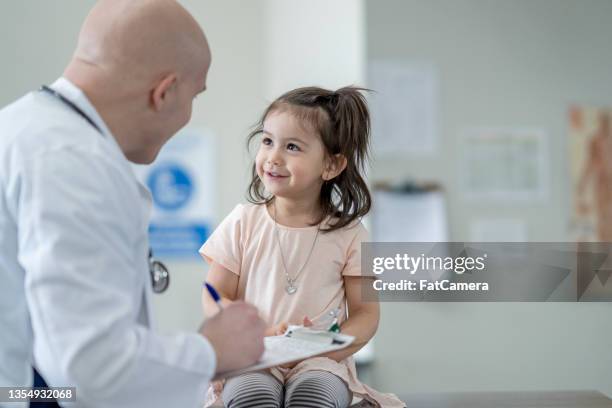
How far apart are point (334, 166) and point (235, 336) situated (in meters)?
0.60

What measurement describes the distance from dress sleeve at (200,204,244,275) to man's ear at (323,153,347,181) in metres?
0.23

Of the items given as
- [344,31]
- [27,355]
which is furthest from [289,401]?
[344,31]

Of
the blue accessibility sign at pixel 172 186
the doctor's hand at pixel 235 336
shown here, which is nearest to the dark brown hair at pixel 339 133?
the doctor's hand at pixel 235 336

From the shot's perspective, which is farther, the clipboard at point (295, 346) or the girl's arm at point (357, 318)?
the girl's arm at point (357, 318)

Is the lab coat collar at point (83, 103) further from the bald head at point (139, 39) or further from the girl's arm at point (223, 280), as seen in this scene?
the girl's arm at point (223, 280)

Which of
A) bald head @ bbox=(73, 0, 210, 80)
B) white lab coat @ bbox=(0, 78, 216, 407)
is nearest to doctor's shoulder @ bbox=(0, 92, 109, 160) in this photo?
white lab coat @ bbox=(0, 78, 216, 407)

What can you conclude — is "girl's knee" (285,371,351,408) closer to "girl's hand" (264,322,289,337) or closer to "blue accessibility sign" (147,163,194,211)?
"girl's hand" (264,322,289,337)

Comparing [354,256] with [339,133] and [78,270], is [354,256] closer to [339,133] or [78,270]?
[339,133]

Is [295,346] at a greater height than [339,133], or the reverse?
[339,133]

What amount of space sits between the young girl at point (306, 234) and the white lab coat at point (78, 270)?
44 centimetres

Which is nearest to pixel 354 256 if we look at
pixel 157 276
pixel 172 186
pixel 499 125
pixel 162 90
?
pixel 157 276

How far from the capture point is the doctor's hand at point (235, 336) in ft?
3.61

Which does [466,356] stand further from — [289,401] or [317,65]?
[289,401]

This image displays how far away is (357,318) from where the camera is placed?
1.53 meters
